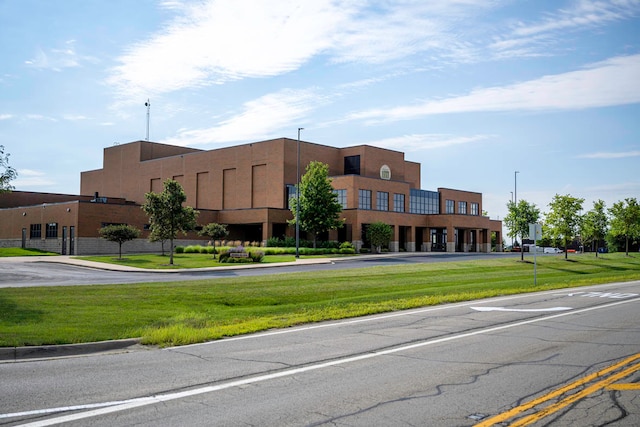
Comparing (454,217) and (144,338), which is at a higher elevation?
(454,217)

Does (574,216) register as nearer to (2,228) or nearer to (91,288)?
(91,288)

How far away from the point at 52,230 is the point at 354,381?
5567 centimetres

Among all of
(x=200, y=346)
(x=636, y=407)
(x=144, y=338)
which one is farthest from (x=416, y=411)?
(x=144, y=338)

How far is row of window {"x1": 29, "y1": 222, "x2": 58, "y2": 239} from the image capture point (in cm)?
5587

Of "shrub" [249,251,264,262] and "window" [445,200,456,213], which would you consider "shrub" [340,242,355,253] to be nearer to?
"shrub" [249,251,264,262]

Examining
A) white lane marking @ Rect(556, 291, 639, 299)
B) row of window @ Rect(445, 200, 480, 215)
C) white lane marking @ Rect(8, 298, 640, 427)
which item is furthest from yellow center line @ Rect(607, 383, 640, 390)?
row of window @ Rect(445, 200, 480, 215)

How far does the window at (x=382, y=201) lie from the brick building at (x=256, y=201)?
12 cm

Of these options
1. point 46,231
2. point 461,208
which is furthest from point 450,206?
point 46,231

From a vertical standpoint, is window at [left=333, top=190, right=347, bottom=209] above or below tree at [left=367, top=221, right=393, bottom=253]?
above

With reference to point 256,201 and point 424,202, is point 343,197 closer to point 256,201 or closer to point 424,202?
point 256,201

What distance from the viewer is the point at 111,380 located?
7.79 meters

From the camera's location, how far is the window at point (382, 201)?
65.4 meters

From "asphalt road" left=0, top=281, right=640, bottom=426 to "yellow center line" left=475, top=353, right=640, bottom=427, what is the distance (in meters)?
0.01

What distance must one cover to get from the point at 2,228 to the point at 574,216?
197 feet
